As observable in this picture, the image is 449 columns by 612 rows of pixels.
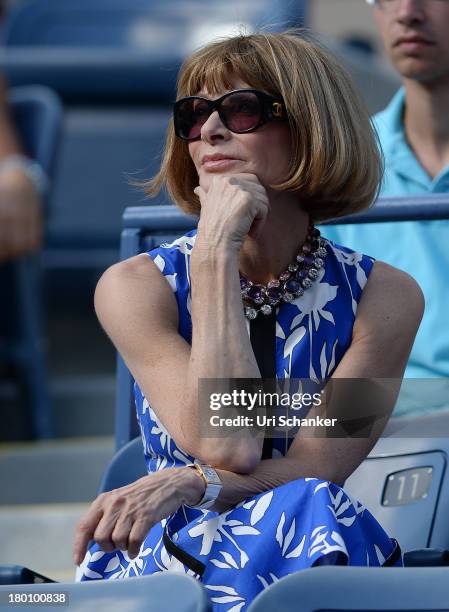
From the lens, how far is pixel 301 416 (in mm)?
2398

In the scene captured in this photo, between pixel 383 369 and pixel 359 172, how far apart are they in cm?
36

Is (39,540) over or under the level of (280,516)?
under

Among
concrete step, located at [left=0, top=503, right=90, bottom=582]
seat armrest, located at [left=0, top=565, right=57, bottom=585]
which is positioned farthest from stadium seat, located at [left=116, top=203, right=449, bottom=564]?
concrete step, located at [left=0, top=503, right=90, bottom=582]

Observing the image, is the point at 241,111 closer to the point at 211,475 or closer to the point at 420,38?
the point at 211,475

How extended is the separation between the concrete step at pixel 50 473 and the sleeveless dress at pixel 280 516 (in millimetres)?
1997

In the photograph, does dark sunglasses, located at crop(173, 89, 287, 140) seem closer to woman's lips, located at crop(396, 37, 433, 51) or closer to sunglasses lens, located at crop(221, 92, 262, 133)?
sunglasses lens, located at crop(221, 92, 262, 133)

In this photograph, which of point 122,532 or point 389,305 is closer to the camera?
point 122,532

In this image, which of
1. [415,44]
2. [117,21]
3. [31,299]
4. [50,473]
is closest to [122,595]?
[415,44]

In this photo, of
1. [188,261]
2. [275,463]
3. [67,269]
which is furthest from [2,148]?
[275,463]

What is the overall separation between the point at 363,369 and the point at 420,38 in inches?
46.8

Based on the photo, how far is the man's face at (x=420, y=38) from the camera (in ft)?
10.8

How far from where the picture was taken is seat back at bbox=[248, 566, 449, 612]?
1754 millimetres

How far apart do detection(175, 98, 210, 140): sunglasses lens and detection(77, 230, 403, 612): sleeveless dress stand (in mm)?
211

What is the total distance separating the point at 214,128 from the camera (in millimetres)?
2414
